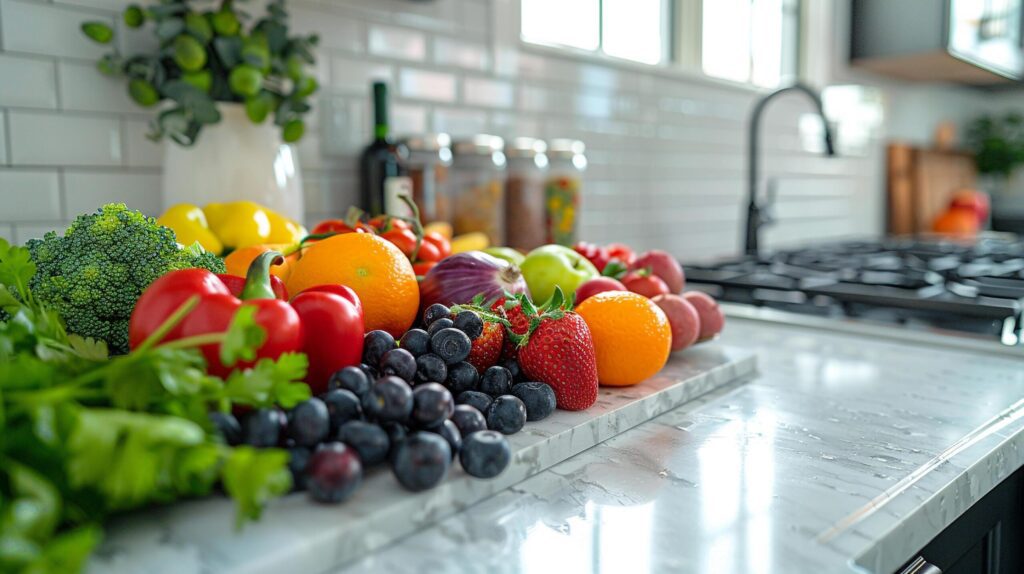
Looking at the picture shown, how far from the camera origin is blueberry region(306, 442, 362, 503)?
42cm

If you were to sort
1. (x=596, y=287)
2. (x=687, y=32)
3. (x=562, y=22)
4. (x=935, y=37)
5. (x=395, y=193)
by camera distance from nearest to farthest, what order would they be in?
(x=596, y=287) < (x=395, y=193) < (x=562, y=22) < (x=687, y=32) < (x=935, y=37)

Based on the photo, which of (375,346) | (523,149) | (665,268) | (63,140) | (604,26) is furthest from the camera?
(604,26)

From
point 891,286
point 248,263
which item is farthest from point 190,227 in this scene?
point 891,286

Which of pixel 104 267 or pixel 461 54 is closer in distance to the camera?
pixel 104 267

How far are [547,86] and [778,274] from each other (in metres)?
0.65

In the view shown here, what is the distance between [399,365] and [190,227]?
430 millimetres

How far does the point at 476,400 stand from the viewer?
0.55 metres

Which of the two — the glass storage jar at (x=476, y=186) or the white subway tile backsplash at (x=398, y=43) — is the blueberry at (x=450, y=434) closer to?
the glass storage jar at (x=476, y=186)

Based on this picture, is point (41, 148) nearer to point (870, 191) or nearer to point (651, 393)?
Result: point (651, 393)

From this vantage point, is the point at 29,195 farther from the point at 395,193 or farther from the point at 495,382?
the point at 495,382

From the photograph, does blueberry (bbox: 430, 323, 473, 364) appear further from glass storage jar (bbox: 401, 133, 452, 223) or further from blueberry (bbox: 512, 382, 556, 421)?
glass storage jar (bbox: 401, 133, 452, 223)

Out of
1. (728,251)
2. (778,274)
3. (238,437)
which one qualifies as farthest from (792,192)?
(238,437)

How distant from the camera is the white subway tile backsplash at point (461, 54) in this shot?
146 cm

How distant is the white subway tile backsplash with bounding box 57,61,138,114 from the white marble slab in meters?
0.84
